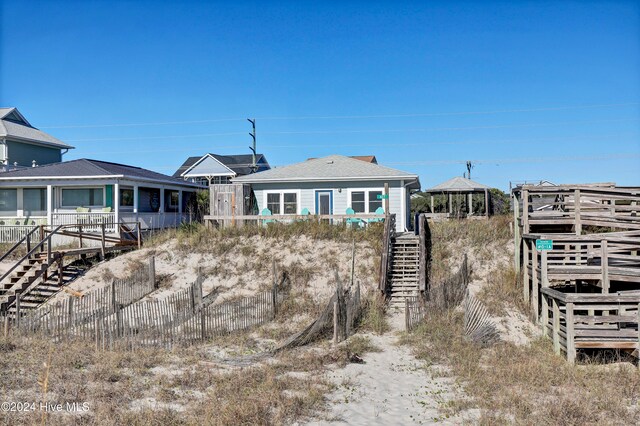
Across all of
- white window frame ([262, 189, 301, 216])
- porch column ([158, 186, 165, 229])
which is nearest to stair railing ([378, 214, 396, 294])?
white window frame ([262, 189, 301, 216])

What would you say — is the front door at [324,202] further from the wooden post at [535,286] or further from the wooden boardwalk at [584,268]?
the wooden post at [535,286]

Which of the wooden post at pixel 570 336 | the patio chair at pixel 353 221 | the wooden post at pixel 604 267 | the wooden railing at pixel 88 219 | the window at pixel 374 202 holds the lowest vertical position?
the wooden post at pixel 570 336

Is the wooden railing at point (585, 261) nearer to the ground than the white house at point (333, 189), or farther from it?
nearer to the ground

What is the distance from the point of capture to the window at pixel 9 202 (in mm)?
26891

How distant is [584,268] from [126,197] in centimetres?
2250

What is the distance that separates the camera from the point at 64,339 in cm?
1309

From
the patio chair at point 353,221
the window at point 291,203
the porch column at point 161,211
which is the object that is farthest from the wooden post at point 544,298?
the porch column at point 161,211

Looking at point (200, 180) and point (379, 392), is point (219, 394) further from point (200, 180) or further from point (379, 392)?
point (200, 180)

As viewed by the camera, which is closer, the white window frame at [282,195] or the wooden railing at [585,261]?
the wooden railing at [585,261]

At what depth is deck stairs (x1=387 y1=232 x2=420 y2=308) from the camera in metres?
17.8

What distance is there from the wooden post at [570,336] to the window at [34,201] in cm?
2570

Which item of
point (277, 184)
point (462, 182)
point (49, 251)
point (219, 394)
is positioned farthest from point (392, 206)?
point (219, 394)

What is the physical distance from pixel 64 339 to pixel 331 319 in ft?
23.4

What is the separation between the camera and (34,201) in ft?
88.3
